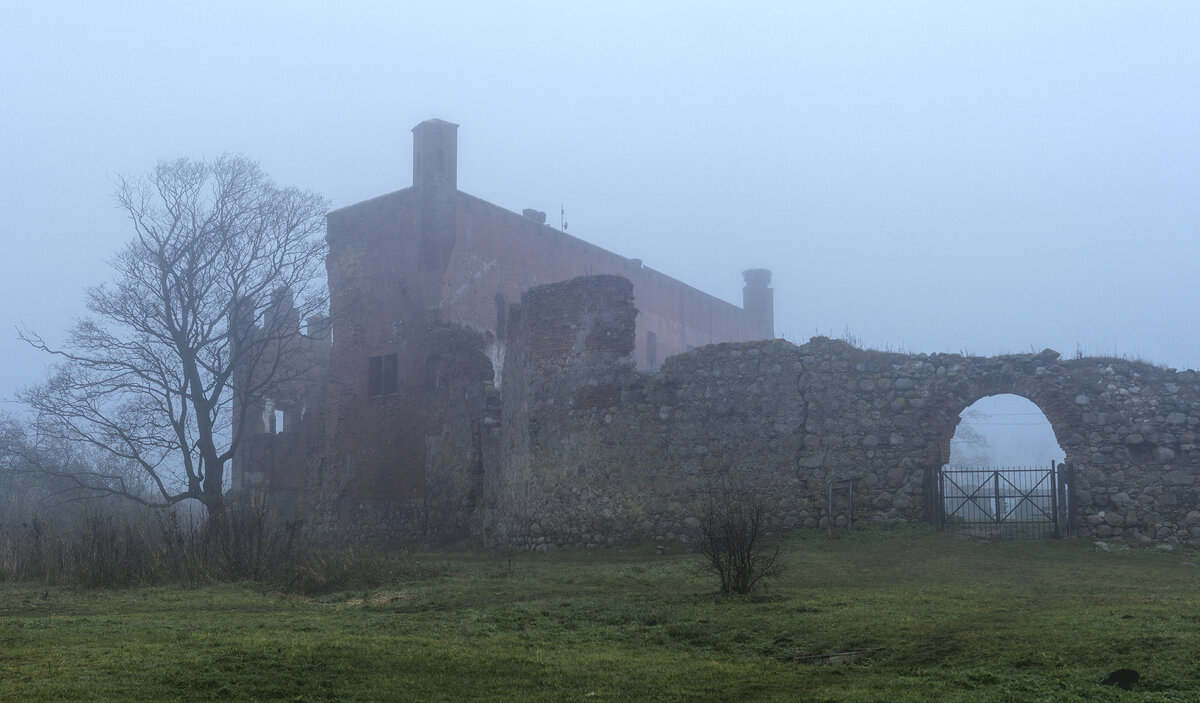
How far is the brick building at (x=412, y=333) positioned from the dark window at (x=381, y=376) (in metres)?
0.03

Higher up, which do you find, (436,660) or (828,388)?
(828,388)

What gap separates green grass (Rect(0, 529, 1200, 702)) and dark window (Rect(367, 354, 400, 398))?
13179 millimetres

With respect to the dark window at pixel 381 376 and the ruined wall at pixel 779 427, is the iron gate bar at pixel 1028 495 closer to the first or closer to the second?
the ruined wall at pixel 779 427

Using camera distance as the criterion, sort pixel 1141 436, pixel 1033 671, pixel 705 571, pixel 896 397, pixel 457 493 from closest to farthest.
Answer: pixel 1033 671 < pixel 705 571 < pixel 1141 436 < pixel 896 397 < pixel 457 493

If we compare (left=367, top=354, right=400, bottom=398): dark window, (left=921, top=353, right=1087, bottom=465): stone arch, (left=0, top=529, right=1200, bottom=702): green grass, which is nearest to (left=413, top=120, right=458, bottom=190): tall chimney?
(left=367, top=354, right=400, bottom=398): dark window

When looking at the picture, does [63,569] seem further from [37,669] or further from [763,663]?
[763,663]

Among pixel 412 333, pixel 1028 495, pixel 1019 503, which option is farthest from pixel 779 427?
pixel 412 333

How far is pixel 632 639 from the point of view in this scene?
8.66 meters

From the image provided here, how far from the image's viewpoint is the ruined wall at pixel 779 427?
15133mm

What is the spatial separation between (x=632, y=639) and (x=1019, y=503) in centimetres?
857

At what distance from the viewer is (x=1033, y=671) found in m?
6.49

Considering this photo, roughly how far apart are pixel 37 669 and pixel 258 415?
80.9 feet

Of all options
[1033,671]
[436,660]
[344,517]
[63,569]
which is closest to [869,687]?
[1033,671]

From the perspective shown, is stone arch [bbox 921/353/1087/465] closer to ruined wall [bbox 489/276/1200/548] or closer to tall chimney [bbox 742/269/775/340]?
ruined wall [bbox 489/276/1200/548]
